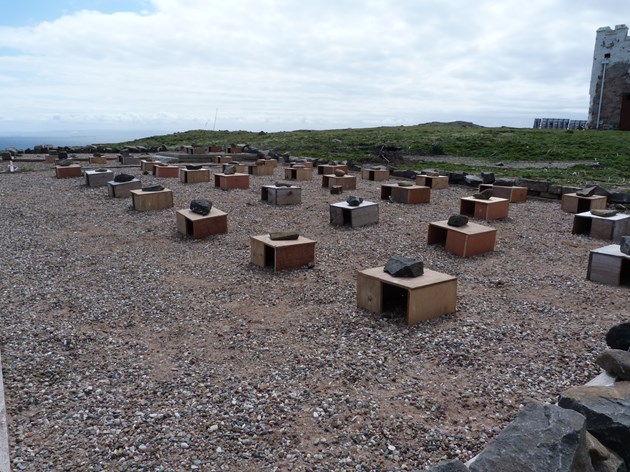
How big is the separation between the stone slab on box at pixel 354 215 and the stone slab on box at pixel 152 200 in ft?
14.7

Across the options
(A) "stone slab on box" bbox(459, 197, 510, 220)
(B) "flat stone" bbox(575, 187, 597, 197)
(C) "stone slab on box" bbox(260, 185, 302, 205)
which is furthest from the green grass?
(C) "stone slab on box" bbox(260, 185, 302, 205)

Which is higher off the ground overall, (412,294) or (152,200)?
(152,200)

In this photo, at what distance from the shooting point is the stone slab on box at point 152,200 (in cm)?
1281

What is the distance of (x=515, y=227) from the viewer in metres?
11.6

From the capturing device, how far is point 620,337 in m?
4.95

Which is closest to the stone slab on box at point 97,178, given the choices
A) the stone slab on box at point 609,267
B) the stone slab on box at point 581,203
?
the stone slab on box at point 581,203

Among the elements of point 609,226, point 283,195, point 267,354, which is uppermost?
point 283,195

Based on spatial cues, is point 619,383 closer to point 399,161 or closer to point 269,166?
point 269,166

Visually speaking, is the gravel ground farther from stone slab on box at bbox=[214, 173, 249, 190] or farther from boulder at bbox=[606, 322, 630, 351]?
stone slab on box at bbox=[214, 173, 249, 190]

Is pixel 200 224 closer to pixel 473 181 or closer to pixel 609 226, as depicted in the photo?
pixel 609 226

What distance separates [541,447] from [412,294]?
9.60 ft

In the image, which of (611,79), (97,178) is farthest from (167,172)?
(611,79)

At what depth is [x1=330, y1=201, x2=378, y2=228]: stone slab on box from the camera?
11250 mm

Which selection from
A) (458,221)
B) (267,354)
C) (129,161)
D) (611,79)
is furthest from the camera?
(611,79)
